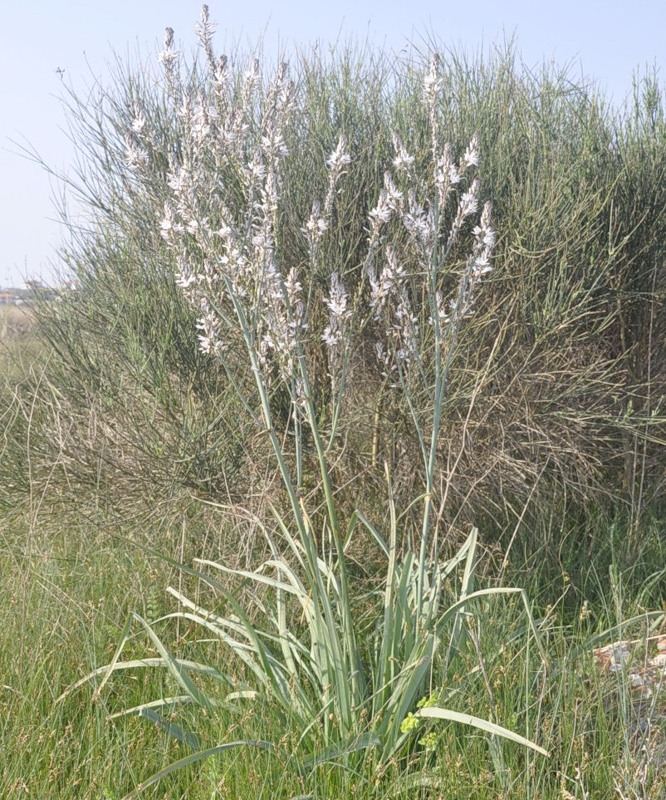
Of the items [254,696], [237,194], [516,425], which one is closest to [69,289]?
[237,194]

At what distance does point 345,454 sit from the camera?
4.52m

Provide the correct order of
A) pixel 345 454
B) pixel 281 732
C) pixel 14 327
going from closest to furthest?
pixel 281 732
pixel 345 454
pixel 14 327

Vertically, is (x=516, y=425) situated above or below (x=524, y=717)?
above

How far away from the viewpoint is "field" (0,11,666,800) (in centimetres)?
277

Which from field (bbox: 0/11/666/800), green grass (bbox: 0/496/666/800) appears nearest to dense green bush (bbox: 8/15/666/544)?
field (bbox: 0/11/666/800)

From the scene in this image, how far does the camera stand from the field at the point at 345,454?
277cm

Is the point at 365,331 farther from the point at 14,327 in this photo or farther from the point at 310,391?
the point at 14,327

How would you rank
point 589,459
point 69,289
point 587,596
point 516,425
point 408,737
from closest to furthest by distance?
1. point 408,737
2. point 587,596
3. point 516,425
4. point 69,289
5. point 589,459

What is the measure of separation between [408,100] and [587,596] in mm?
2761

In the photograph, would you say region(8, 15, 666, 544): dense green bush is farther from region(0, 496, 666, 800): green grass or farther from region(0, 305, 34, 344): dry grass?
region(0, 496, 666, 800): green grass

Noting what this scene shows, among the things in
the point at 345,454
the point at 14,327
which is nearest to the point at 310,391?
the point at 345,454

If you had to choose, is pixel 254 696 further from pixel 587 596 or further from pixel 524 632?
pixel 587 596

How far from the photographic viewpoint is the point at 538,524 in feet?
15.1

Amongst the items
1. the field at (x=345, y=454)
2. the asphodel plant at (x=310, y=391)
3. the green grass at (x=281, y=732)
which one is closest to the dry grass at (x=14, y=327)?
the field at (x=345, y=454)
